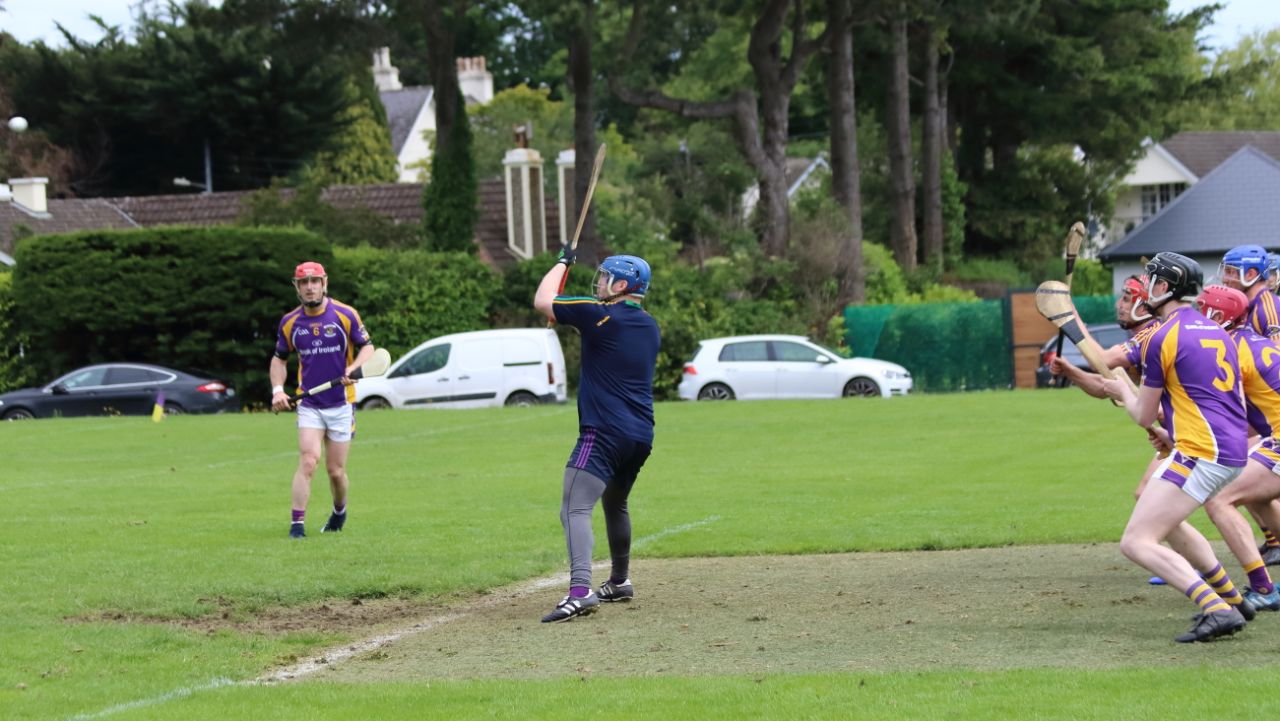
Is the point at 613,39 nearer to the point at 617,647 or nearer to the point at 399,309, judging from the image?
the point at 399,309

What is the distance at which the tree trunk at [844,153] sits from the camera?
42.1 m

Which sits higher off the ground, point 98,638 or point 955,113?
point 955,113

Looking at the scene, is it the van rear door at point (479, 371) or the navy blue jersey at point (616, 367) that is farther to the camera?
the van rear door at point (479, 371)

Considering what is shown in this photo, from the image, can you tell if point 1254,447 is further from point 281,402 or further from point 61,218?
point 61,218

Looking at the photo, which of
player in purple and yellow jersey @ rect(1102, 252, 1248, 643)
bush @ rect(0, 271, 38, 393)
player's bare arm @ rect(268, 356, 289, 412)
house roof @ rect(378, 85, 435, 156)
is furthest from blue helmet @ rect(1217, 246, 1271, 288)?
house roof @ rect(378, 85, 435, 156)

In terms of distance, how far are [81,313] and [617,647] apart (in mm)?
29989

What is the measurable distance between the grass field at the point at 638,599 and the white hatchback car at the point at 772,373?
486 inches

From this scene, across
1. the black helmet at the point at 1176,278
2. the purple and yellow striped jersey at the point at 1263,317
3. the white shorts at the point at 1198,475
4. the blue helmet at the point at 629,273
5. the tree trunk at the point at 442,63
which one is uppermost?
the tree trunk at the point at 442,63

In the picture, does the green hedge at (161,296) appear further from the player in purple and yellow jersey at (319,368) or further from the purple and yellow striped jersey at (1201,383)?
the purple and yellow striped jersey at (1201,383)

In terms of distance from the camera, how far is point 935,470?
61.9 ft

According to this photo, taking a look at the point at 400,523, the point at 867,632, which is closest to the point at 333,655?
the point at 867,632

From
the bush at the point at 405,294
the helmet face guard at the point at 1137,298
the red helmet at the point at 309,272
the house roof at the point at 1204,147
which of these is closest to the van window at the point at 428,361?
the bush at the point at 405,294

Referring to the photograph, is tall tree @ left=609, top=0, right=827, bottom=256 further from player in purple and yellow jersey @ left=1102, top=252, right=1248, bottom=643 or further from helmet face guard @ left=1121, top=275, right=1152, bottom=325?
player in purple and yellow jersey @ left=1102, top=252, right=1248, bottom=643

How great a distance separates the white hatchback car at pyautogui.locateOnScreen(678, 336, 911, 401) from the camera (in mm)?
33562
